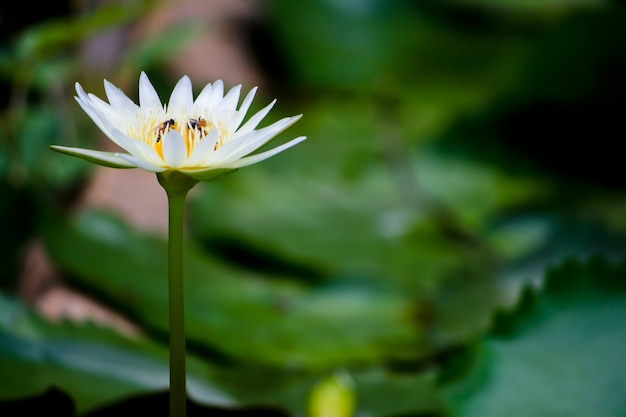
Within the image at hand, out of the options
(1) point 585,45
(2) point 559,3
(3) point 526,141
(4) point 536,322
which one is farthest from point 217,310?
(2) point 559,3

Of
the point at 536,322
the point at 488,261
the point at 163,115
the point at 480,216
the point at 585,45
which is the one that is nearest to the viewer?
the point at 163,115

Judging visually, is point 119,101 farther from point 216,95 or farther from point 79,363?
point 79,363

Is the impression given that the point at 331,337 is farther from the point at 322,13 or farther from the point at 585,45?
the point at 322,13

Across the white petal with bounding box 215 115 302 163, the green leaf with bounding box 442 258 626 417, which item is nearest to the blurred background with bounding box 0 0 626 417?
the green leaf with bounding box 442 258 626 417

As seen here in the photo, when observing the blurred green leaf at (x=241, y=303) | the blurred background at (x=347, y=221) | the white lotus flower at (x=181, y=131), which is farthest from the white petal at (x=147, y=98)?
the blurred green leaf at (x=241, y=303)

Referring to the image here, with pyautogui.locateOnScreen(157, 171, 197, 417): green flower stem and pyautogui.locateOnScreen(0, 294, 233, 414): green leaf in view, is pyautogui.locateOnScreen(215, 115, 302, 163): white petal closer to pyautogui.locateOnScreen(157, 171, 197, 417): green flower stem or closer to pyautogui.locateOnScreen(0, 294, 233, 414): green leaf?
pyautogui.locateOnScreen(157, 171, 197, 417): green flower stem

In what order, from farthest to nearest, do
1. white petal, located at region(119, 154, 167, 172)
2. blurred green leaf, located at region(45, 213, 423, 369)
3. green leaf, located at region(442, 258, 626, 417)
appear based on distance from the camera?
blurred green leaf, located at region(45, 213, 423, 369)
green leaf, located at region(442, 258, 626, 417)
white petal, located at region(119, 154, 167, 172)

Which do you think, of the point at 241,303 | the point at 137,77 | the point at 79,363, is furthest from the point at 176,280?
the point at 137,77
